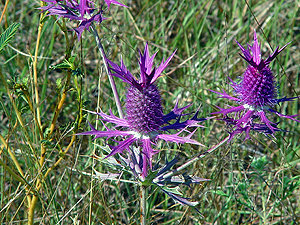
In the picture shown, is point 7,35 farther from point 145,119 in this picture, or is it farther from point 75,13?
point 145,119

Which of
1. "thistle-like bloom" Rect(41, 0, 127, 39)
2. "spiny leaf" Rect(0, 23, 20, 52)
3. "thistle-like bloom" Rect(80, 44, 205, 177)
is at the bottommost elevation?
"thistle-like bloom" Rect(80, 44, 205, 177)

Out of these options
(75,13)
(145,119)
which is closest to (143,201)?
(145,119)

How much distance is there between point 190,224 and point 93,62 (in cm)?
195

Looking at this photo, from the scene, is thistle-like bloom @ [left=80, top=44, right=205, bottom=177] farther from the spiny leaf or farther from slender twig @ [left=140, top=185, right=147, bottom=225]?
the spiny leaf

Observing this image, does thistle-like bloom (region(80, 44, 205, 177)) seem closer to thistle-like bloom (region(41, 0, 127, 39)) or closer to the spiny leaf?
thistle-like bloom (region(41, 0, 127, 39))

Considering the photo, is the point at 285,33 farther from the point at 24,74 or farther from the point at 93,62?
the point at 24,74

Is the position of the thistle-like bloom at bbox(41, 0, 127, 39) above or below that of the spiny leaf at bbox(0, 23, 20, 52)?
above

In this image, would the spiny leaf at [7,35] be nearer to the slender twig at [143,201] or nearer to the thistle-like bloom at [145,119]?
the thistle-like bloom at [145,119]

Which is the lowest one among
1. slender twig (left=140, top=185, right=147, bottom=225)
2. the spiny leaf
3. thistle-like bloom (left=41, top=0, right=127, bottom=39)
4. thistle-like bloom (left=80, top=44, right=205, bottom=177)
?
slender twig (left=140, top=185, right=147, bottom=225)

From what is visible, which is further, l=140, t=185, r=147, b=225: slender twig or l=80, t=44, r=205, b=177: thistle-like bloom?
l=140, t=185, r=147, b=225: slender twig

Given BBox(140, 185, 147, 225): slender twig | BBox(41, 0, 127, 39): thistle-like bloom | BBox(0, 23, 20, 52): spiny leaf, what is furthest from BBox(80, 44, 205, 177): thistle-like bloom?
BBox(0, 23, 20, 52): spiny leaf

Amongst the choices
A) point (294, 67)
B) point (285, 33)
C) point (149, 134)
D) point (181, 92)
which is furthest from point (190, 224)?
point (285, 33)

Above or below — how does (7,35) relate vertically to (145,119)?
above

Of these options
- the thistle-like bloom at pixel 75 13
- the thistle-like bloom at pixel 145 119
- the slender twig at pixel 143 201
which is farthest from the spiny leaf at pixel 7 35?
the slender twig at pixel 143 201
